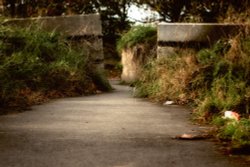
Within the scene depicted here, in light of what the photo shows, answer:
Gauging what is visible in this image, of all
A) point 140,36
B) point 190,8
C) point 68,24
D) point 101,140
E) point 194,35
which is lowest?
point 101,140

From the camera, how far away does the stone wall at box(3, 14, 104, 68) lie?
8.53m

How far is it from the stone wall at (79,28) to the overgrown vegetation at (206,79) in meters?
1.95

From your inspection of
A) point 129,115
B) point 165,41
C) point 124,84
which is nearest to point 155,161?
point 129,115

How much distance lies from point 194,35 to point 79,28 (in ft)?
7.36

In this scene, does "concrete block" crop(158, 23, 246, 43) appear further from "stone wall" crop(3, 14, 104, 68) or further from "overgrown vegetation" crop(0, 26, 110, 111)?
"stone wall" crop(3, 14, 104, 68)

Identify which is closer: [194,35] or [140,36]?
[194,35]

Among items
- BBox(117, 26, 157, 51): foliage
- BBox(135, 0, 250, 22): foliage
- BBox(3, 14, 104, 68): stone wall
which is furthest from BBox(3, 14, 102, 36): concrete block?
A: BBox(135, 0, 250, 22): foliage

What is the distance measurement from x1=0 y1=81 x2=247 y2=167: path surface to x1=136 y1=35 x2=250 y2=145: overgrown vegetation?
368 mm

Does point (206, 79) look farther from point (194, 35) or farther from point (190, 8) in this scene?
point (190, 8)

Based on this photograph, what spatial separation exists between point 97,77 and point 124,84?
10.8ft

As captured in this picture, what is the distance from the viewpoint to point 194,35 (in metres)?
7.50

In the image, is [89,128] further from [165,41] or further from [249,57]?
[165,41]

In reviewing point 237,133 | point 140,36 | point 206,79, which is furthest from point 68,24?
point 237,133

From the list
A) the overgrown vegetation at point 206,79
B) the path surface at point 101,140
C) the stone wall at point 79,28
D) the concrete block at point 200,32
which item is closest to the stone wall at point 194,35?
the concrete block at point 200,32
